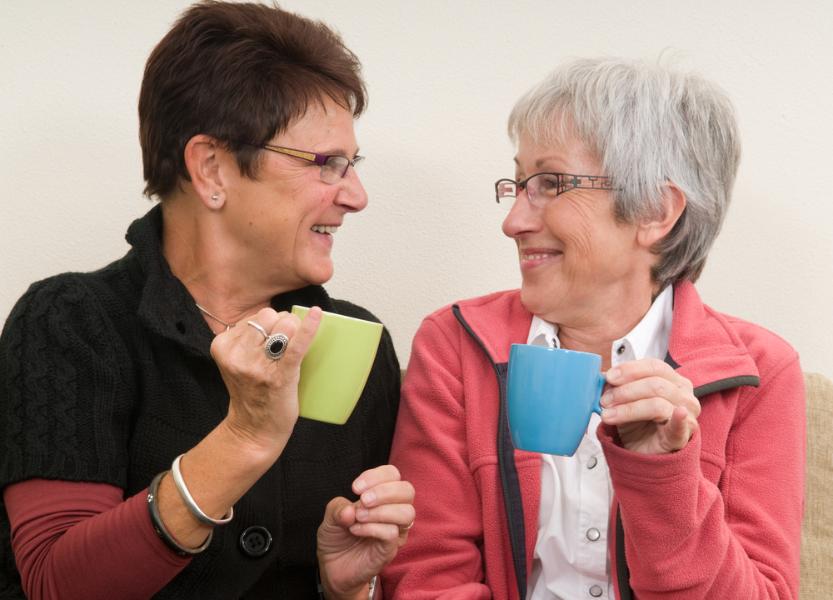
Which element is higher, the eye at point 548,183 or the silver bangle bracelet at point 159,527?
the eye at point 548,183

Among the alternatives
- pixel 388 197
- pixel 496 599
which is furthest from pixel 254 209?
pixel 496 599

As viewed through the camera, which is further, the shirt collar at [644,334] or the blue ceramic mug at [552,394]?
the shirt collar at [644,334]

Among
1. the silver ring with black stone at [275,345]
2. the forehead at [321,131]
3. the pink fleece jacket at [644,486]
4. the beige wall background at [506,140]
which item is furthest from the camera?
the beige wall background at [506,140]

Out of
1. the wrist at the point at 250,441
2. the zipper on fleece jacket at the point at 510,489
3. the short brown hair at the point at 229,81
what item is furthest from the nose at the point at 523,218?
the wrist at the point at 250,441

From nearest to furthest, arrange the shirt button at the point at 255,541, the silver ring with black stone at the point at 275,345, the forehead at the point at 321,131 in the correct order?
the silver ring with black stone at the point at 275,345 < the shirt button at the point at 255,541 < the forehead at the point at 321,131

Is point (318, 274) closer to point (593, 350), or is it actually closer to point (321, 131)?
point (321, 131)

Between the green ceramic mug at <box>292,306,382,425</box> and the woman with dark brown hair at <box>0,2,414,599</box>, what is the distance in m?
0.06

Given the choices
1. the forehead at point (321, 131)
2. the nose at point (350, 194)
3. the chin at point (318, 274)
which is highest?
the forehead at point (321, 131)

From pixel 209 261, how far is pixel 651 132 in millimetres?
801

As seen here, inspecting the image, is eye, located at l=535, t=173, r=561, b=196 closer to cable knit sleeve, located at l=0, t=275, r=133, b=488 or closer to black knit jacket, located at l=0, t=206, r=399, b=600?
black knit jacket, located at l=0, t=206, r=399, b=600

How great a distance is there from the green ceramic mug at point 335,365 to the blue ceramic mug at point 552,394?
21 cm

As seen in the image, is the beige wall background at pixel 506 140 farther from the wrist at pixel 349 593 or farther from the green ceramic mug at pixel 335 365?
the green ceramic mug at pixel 335 365

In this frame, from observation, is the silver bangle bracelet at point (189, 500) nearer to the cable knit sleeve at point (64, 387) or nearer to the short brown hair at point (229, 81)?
the cable knit sleeve at point (64, 387)

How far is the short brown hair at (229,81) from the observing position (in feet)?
5.38
